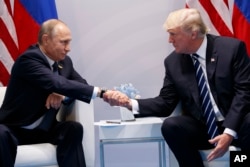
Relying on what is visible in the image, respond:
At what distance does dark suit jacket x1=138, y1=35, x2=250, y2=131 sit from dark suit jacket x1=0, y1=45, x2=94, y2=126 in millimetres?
483

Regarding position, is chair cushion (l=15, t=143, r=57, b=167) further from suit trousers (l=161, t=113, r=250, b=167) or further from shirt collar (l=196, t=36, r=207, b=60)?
shirt collar (l=196, t=36, r=207, b=60)

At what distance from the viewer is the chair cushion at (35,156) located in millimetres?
3148

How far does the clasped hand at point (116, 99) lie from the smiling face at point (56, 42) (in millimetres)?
397

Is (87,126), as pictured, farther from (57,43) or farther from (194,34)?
(194,34)

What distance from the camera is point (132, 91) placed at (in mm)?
3652

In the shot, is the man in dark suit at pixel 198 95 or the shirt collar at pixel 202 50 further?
the shirt collar at pixel 202 50

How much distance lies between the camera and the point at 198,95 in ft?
10.6

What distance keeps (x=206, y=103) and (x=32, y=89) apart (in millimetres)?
1130

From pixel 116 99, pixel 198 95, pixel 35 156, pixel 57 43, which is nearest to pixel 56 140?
pixel 35 156

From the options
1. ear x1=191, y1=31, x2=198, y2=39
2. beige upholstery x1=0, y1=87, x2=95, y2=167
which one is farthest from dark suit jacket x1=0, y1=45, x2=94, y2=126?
ear x1=191, y1=31, x2=198, y2=39

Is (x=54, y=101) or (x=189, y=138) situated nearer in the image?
(x=189, y=138)

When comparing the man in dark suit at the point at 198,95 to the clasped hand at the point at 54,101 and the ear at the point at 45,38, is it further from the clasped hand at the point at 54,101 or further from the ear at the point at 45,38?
the ear at the point at 45,38

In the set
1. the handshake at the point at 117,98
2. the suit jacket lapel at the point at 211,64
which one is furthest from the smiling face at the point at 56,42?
the suit jacket lapel at the point at 211,64

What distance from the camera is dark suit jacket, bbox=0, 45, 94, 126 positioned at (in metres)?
3.26
